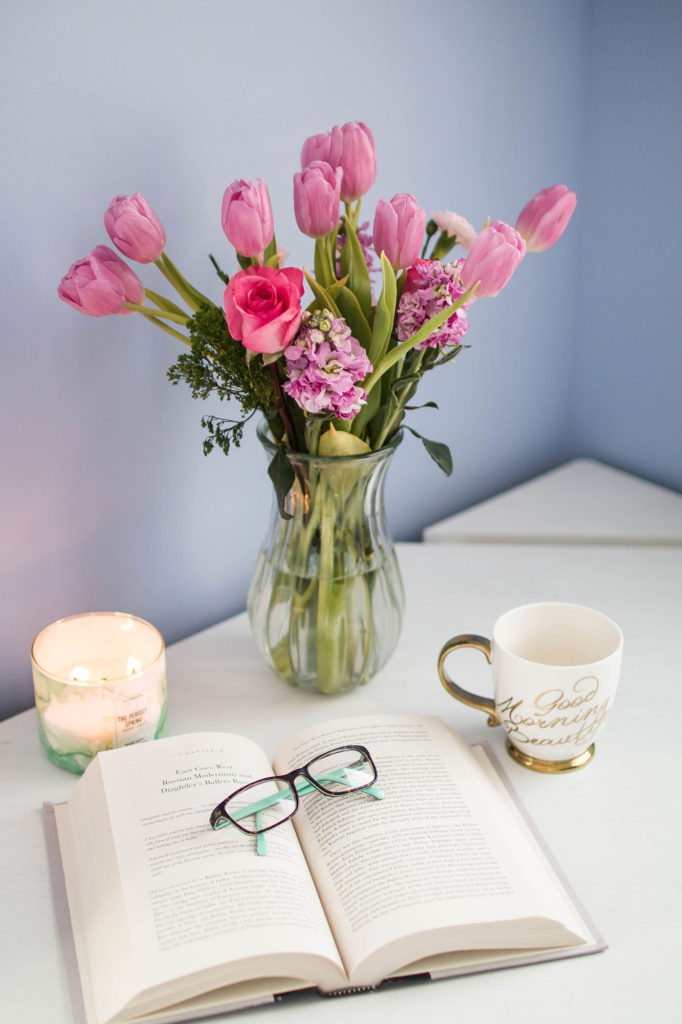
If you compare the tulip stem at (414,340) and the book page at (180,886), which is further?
the tulip stem at (414,340)

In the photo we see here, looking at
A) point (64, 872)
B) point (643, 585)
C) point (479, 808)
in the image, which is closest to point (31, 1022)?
point (64, 872)

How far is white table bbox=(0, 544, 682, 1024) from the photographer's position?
565 millimetres

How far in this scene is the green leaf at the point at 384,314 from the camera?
69 centimetres

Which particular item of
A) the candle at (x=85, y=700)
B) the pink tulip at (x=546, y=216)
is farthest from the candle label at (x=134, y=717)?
the pink tulip at (x=546, y=216)

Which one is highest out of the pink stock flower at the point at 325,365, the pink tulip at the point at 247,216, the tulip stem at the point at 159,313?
the pink tulip at the point at 247,216

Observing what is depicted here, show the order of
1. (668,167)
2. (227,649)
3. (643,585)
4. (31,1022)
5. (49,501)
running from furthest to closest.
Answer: (668,167), (643,585), (227,649), (49,501), (31,1022)

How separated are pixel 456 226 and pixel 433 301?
9 centimetres

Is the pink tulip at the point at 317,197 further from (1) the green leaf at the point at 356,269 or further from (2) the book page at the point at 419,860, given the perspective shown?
(2) the book page at the point at 419,860

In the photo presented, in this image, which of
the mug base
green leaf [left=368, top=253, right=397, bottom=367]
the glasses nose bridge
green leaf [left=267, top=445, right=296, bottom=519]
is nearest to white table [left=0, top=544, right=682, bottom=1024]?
the mug base

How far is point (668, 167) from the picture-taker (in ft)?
3.80

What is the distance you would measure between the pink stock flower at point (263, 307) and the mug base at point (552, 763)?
0.40m

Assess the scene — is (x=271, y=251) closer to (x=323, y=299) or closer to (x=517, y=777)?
(x=323, y=299)

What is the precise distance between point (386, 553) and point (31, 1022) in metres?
0.47

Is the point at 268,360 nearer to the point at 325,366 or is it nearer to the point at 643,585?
the point at 325,366
